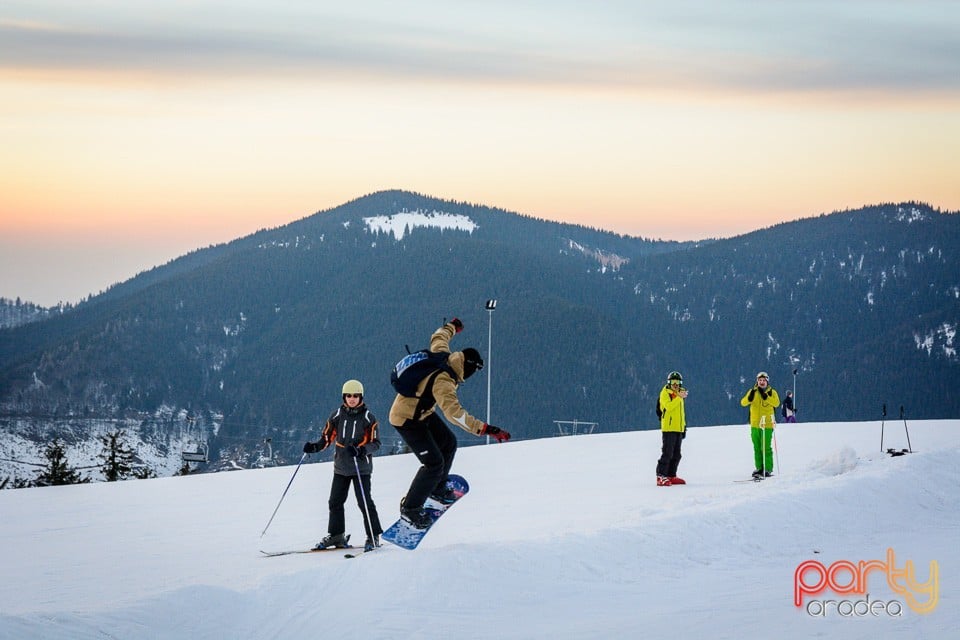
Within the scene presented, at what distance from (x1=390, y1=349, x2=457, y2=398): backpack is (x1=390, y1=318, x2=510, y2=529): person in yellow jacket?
0.09ft

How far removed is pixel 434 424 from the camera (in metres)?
10.7

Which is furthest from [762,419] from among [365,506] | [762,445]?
[365,506]

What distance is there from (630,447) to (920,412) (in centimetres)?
18700

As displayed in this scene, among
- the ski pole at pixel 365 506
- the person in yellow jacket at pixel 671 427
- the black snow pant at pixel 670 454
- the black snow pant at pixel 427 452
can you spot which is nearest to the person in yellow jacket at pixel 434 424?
the black snow pant at pixel 427 452

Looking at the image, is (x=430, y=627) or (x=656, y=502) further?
(x=656, y=502)

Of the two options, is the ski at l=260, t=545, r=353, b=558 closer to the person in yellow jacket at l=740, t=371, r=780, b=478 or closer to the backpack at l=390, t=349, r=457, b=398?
the backpack at l=390, t=349, r=457, b=398

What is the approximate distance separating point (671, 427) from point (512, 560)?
743 centimetres

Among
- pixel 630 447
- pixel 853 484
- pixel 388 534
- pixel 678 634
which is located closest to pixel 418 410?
pixel 388 534

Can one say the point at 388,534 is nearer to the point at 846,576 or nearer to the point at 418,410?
the point at 418,410

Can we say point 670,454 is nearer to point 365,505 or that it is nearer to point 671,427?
point 671,427

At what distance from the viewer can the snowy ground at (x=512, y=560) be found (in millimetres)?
8438

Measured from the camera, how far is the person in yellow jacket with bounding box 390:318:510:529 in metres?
10.2

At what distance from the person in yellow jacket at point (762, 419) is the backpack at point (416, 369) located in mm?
7542

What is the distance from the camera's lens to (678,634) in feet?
→ 26.7
